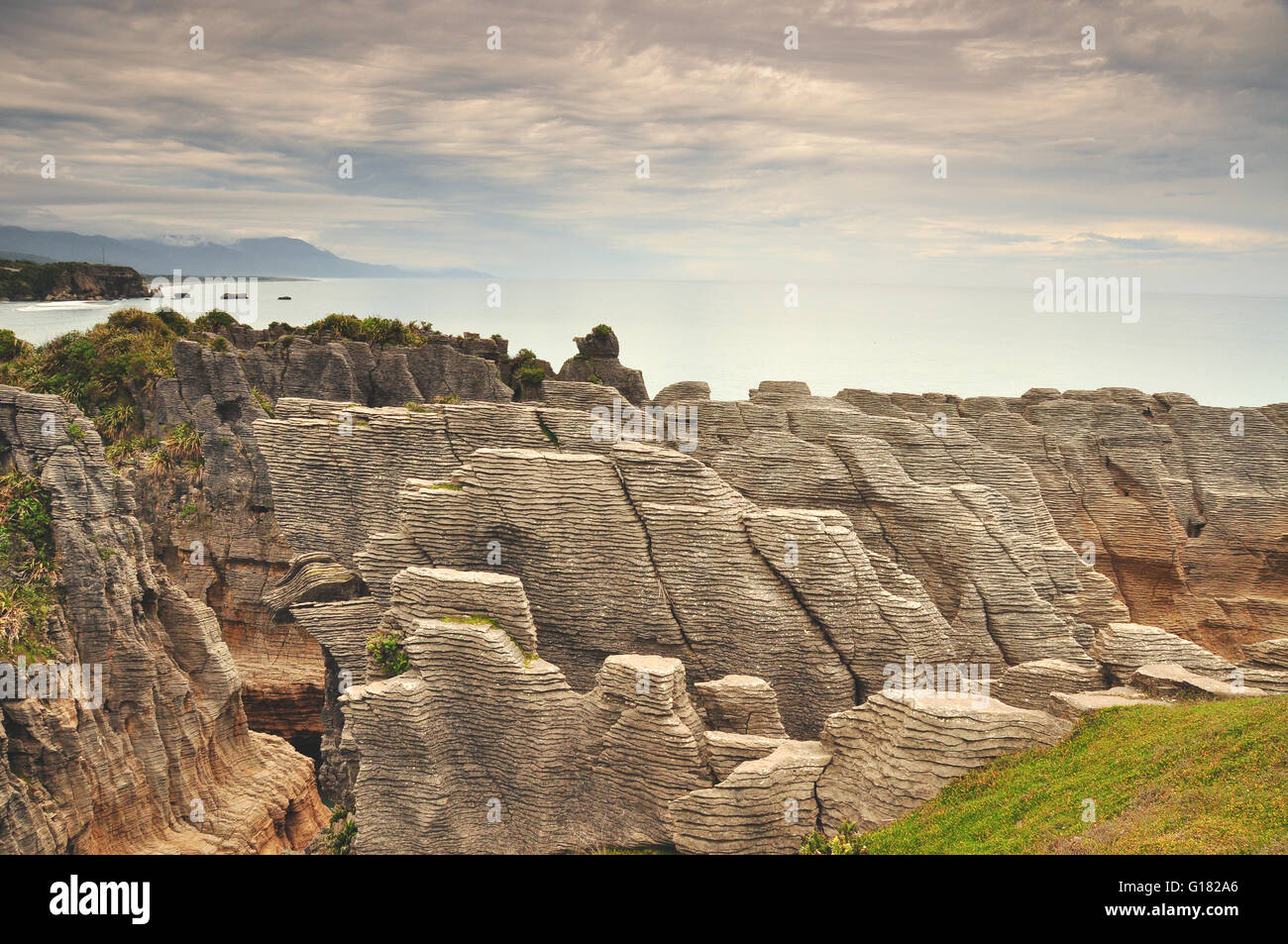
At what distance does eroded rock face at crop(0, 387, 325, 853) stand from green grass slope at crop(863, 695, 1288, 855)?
2370 centimetres

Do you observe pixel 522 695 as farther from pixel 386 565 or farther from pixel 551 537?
pixel 386 565

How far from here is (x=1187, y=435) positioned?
152ft

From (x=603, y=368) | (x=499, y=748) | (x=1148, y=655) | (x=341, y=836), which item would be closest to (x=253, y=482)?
(x=603, y=368)

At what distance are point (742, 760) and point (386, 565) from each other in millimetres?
14202

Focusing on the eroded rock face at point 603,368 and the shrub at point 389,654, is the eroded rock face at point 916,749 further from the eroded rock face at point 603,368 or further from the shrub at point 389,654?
the eroded rock face at point 603,368

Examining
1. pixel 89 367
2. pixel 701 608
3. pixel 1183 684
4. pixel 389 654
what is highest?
pixel 89 367

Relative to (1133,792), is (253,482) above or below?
above

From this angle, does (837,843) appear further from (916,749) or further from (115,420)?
(115,420)

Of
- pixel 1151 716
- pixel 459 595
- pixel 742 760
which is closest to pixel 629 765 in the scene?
pixel 742 760

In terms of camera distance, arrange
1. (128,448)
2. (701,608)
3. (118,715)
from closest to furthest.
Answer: (701,608) → (118,715) → (128,448)

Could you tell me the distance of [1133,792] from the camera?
20.1m

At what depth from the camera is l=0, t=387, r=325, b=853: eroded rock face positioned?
26922 millimetres

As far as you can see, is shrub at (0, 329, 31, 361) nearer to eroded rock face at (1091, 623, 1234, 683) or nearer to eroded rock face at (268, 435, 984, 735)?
eroded rock face at (268, 435, 984, 735)

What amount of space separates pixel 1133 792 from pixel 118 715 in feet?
102
